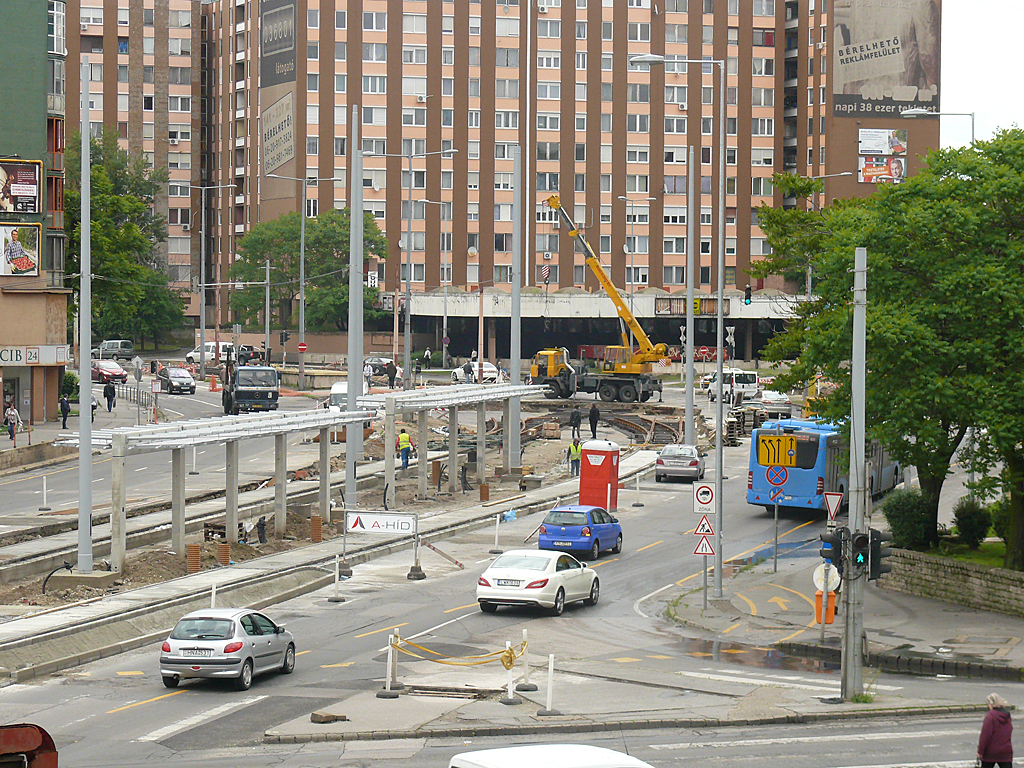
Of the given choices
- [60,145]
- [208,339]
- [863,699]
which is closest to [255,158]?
[208,339]

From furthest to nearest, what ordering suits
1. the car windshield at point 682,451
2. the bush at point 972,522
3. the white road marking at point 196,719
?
the car windshield at point 682,451, the bush at point 972,522, the white road marking at point 196,719

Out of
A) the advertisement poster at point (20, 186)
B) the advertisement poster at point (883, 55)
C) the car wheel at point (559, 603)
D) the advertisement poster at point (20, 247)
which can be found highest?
the advertisement poster at point (883, 55)

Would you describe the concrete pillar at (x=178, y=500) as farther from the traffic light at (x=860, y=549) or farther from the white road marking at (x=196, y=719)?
the traffic light at (x=860, y=549)

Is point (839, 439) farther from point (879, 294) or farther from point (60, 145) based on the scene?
point (60, 145)

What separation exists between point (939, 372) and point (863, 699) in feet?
31.0

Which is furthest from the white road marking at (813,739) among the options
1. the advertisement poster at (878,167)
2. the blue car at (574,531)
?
the advertisement poster at (878,167)

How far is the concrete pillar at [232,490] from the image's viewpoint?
99.9 ft

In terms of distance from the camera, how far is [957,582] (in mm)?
27750

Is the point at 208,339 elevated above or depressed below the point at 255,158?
below

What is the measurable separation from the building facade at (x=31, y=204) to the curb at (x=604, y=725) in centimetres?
4912

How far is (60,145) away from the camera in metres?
63.2

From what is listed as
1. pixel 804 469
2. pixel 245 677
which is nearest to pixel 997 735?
pixel 245 677

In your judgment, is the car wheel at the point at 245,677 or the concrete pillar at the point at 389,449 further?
the concrete pillar at the point at 389,449

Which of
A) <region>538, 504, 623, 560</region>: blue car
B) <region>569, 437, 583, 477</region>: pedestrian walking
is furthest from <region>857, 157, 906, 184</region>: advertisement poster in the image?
<region>538, 504, 623, 560</region>: blue car
